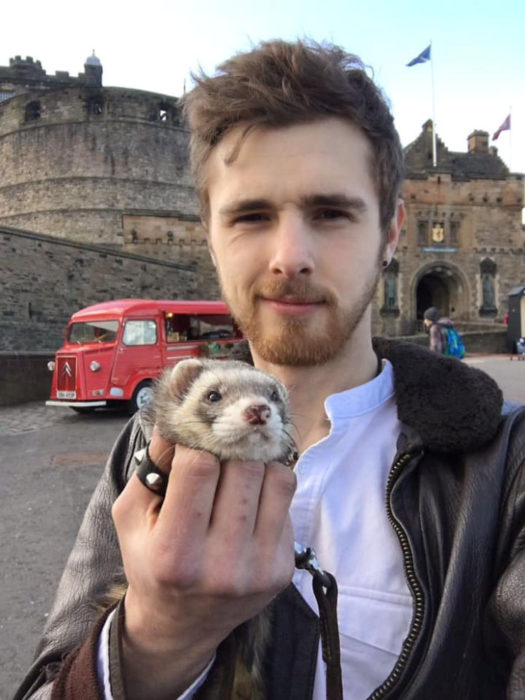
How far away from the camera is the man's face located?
1.45m

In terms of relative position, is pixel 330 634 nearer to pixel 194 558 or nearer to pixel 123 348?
pixel 194 558

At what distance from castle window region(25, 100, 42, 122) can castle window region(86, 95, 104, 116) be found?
3.69 m

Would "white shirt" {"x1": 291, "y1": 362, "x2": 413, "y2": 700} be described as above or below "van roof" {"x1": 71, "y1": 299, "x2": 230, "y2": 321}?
below

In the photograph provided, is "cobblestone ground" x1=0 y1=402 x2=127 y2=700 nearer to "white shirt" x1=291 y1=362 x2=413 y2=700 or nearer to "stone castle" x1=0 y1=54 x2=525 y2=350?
"white shirt" x1=291 y1=362 x2=413 y2=700

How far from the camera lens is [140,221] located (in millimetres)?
30250

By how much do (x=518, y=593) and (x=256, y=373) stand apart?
28.5 inches

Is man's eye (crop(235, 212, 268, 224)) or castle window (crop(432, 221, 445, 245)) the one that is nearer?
man's eye (crop(235, 212, 268, 224))

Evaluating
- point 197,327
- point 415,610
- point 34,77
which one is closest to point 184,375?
point 415,610

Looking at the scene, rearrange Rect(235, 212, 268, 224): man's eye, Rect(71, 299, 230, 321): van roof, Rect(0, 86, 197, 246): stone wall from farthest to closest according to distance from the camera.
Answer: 1. Rect(0, 86, 197, 246): stone wall
2. Rect(71, 299, 230, 321): van roof
3. Rect(235, 212, 268, 224): man's eye

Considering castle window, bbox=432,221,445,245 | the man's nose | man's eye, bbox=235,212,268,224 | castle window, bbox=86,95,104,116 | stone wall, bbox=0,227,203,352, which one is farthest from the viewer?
castle window, bbox=86,95,104,116

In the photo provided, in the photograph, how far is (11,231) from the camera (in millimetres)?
23688

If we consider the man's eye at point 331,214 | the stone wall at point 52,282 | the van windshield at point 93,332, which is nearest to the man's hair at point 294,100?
the man's eye at point 331,214

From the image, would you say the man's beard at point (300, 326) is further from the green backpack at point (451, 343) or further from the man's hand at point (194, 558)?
the green backpack at point (451, 343)

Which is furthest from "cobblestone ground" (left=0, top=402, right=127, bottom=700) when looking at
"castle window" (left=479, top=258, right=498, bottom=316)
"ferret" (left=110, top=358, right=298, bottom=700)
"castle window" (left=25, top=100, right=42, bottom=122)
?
"castle window" (left=25, top=100, right=42, bottom=122)
